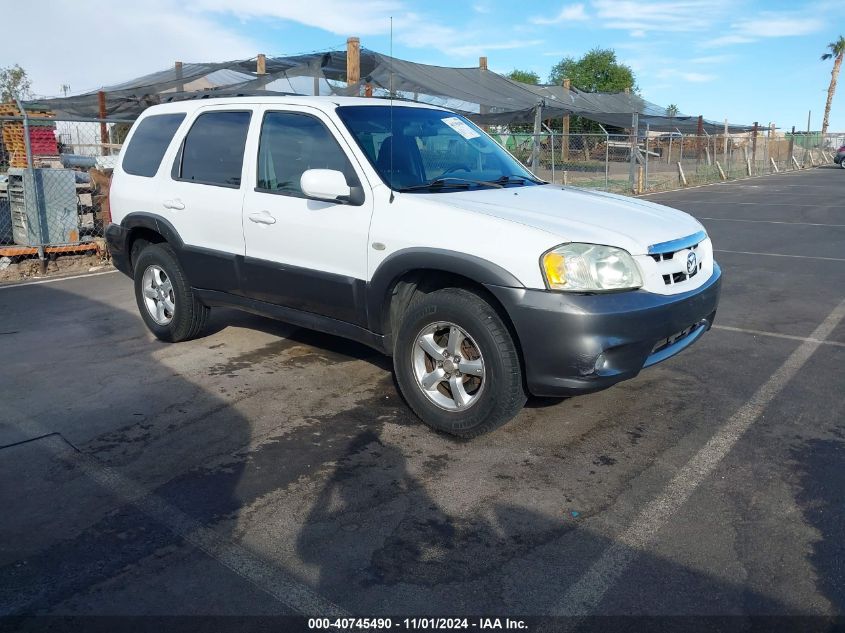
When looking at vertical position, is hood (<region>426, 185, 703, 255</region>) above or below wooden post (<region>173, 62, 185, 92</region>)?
below

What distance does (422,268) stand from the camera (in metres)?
4.18

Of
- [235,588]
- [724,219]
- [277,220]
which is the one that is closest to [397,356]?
[277,220]

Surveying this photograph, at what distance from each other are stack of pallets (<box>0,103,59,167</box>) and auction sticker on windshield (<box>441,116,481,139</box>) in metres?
8.80

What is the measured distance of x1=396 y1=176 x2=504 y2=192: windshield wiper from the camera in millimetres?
4523

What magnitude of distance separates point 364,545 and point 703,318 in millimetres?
2493

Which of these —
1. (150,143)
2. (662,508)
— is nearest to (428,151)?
(150,143)

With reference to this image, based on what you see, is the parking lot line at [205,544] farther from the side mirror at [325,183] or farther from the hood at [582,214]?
the hood at [582,214]

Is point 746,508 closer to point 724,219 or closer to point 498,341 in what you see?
point 498,341

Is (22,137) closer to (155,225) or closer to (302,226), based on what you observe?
(155,225)

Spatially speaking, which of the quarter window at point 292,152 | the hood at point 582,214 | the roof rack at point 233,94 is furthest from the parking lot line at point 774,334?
the roof rack at point 233,94

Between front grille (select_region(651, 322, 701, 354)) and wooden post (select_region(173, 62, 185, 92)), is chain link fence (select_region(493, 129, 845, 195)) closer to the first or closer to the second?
wooden post (select_region(173, 62, 185, 92))

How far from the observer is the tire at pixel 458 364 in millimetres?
3912

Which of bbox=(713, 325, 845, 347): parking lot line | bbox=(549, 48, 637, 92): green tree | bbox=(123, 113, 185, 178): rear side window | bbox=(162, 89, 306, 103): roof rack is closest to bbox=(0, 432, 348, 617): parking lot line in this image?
bbox=(123, 113, 185, 178): rear side window

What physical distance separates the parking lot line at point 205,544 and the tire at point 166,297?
187cm
